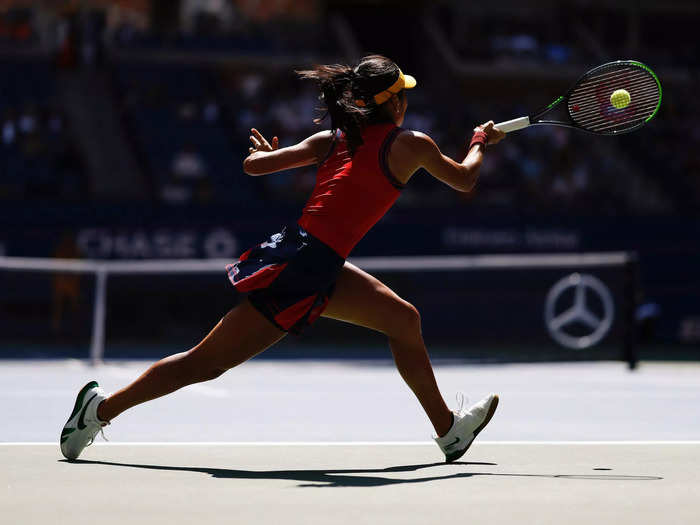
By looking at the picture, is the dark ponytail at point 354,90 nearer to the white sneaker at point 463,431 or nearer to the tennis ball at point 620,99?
the tennis ball at point 620,99

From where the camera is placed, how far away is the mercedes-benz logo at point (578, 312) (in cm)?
1569

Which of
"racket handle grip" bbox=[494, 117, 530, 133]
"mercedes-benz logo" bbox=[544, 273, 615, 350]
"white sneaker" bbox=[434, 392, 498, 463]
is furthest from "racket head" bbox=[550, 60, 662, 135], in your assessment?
"mercedes-benz logo" bbox=[544, 273, 615, 350]

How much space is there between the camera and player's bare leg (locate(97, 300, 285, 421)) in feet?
17.5

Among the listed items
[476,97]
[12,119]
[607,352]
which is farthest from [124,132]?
[607,352]

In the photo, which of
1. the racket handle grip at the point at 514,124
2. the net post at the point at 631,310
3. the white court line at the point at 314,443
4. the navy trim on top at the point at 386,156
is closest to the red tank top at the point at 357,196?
the navy trim on top at the point at 386,156

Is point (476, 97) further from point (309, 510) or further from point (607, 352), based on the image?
point (309, 510)

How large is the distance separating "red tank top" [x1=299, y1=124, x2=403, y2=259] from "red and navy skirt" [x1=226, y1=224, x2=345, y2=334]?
6 cm

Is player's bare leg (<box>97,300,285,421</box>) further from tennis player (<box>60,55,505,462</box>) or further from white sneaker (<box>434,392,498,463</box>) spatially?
white sneaker (<box>434,392,498,463</box>)

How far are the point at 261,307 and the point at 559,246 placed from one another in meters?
12.2

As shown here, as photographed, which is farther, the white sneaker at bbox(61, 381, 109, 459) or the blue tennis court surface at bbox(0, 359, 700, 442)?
the blue tennis court surface at bbox(0, 359, 700, 442)

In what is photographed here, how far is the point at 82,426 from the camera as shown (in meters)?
5.50

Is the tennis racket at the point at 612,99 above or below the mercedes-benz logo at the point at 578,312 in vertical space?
below

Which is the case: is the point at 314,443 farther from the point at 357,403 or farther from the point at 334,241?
the point at 357,403

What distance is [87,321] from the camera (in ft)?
51.3
